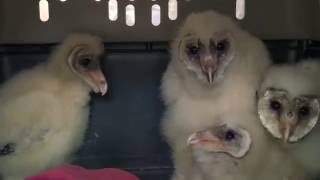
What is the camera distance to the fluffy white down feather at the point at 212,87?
108 centimetres

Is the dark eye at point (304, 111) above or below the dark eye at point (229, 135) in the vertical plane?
above

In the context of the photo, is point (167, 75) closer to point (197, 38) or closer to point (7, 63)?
point (197, 38)

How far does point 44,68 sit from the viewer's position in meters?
1.15

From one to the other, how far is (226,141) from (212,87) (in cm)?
10

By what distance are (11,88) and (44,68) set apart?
0.23 ft

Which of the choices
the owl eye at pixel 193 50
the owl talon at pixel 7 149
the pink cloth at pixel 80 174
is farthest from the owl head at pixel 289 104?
the owl talon at pixel 7 149

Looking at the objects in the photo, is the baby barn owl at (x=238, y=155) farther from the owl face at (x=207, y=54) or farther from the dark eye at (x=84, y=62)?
the dark eye at (x=84, y=62)

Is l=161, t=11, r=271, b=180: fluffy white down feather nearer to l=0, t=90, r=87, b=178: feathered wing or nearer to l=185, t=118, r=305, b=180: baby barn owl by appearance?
l=185, t=118, r=305, b=180: baby barn owl

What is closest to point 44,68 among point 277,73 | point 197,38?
point 197,38

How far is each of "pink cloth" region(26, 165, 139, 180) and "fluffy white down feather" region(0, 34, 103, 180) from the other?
75 millimetres

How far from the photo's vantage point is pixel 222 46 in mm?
1060

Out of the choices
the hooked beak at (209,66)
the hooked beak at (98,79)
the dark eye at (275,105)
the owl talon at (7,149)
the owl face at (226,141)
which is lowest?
the owl talon at (7,149)

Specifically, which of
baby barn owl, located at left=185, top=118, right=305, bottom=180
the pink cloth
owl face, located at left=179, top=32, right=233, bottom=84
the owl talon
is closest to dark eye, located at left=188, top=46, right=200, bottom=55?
owl face, located at left=179, top=32, right=233, bottom=84

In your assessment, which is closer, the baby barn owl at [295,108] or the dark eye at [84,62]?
the baby barn owl at [295,108]
